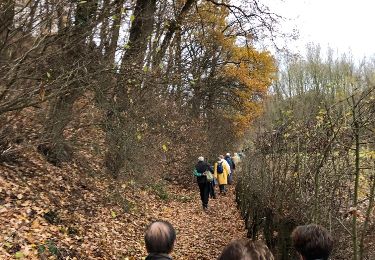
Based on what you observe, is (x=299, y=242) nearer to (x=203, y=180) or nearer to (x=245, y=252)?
(x=245, y=252)

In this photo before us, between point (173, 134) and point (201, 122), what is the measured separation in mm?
4011

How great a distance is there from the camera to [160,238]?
333 cm

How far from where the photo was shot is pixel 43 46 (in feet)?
23.9

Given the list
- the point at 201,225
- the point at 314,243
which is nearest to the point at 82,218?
the point at 201,225

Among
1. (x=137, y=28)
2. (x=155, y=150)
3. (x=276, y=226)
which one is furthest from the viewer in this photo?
(x=155, y=150)

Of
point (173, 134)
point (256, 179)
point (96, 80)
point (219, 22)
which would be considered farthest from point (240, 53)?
point (96, 80)

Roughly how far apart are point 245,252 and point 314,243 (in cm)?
94

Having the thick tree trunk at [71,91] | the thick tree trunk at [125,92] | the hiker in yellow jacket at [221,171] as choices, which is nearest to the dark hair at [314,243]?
the thick tree trunk at [71,91]

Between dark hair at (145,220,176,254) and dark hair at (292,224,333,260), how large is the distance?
1.06m

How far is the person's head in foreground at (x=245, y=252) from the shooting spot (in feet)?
8.78

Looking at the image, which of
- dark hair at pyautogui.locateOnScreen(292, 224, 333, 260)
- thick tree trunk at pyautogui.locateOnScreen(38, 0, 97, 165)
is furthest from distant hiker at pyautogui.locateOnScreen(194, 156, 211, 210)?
dark hair at pyautogui.locateOnScreen(292, 224, 333, 260)

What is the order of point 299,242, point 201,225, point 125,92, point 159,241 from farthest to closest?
1. point 201,225
2. point 125,92
3. point 299,242
4. point 159,241

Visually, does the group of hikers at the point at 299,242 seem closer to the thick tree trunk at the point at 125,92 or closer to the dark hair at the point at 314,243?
the dark hair at the point at 314,243

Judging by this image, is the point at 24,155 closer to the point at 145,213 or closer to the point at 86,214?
the point at 86,214
